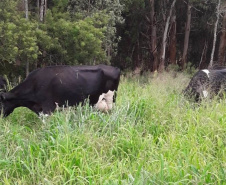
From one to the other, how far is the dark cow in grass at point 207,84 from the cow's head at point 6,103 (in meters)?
3.62

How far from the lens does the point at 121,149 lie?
4141 mm

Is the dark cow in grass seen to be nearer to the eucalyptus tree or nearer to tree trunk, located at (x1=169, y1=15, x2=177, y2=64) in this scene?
the eucalyptus tree

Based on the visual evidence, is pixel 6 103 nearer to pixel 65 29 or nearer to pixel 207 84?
pixel 207 84

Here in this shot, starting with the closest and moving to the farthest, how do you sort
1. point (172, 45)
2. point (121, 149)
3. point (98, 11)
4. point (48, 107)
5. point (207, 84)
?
point (121, 149) → point (48, 107) → point (207, 84) → point (98, 11) → point (172, 45)

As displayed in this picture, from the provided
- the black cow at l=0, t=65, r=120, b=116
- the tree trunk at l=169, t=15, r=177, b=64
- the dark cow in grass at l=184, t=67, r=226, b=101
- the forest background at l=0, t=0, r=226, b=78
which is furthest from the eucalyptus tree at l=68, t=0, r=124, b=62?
the tree trunk at l=169, t=15, r=177, b=64

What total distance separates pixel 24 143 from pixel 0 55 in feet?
16.6

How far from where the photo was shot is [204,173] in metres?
3.27

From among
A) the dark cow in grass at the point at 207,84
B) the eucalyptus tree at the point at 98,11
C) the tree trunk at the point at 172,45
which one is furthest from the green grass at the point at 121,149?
the tree trunk at the point at 172,45

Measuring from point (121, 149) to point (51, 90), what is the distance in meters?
2.54

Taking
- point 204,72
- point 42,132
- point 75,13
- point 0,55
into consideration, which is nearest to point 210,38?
point 75,13

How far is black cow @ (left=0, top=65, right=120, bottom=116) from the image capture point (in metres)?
6.16

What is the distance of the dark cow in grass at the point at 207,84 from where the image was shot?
709cm

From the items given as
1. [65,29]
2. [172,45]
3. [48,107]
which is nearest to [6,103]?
[48,107]

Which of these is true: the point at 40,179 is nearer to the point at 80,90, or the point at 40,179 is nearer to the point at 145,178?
the point at 145,178
